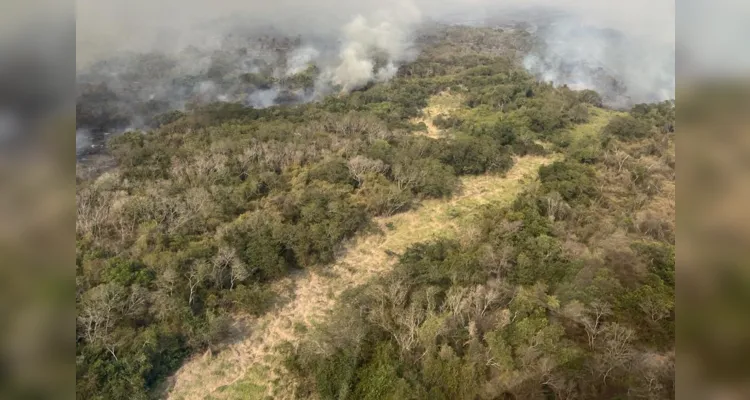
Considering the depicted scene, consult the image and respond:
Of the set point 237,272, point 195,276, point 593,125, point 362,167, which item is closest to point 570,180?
point 362,167

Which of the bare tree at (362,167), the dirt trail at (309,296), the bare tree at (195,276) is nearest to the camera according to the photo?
the dirt trail at (309,296)

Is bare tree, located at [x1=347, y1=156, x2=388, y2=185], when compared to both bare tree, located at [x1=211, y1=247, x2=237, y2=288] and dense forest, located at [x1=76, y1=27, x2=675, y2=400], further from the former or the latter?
bare tree, located at [x1=211, y1=247, x2=237, y2=288]

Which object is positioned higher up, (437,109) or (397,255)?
(437,109)

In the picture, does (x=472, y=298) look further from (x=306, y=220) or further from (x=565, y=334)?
(x=306, y=220)

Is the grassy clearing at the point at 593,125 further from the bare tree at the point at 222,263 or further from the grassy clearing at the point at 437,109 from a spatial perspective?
the bare tree at the point at 222,263

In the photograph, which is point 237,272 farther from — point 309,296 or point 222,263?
point 309,296

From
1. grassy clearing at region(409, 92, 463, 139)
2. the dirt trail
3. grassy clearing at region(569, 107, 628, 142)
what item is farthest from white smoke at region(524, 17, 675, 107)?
the dirt trail

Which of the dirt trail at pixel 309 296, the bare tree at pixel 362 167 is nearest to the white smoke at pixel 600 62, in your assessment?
the dirt trail at pixel 309 296
